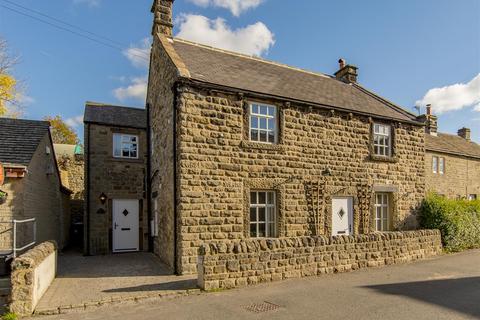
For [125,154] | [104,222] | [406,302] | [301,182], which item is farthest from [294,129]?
[104,222]

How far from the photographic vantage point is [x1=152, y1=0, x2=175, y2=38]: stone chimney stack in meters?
13.6

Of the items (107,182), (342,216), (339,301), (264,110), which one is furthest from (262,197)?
(107,182)

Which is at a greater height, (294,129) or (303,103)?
(303,103)

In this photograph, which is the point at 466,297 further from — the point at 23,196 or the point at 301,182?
the point at 23,196

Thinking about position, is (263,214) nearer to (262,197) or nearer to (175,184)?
(262,197)

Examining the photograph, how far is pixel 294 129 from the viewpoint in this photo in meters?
12.1

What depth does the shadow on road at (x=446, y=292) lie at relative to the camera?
685 cm

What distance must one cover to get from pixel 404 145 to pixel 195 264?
10.9m

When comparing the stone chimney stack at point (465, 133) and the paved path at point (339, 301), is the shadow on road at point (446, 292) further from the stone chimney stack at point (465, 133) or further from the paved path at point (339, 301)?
the stone chimney stack at point (465, 133)

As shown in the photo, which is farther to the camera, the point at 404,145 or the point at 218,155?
the point at 404,145

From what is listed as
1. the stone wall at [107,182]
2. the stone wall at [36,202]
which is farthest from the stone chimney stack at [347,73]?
the stone wall at [36,202]

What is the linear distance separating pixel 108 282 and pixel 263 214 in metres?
5.17

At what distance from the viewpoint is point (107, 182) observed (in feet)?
48.2

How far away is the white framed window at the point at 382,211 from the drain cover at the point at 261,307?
8.62 metres
